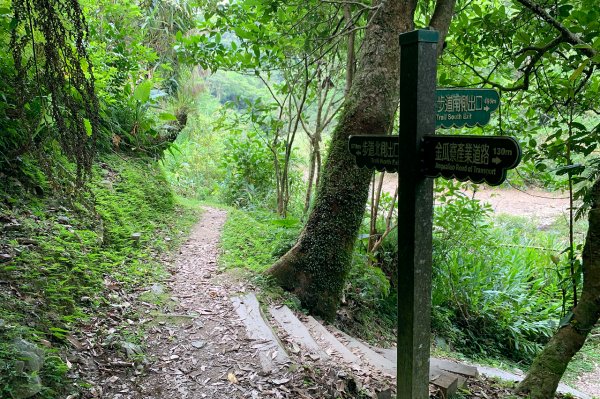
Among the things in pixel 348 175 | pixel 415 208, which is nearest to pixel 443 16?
pixel 348 175

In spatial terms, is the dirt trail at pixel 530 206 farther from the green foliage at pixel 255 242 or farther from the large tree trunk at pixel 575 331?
the large tree trunk at pixel 575 331

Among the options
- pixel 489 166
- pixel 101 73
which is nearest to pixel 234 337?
pixel 489 166

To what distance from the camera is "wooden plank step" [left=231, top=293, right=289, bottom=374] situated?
3213mm

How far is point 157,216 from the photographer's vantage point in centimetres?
670

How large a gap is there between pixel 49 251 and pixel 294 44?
4.09 m

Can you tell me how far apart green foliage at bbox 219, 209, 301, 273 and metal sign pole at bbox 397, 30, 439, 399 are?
2924mm

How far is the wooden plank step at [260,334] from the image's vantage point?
321 centimetres

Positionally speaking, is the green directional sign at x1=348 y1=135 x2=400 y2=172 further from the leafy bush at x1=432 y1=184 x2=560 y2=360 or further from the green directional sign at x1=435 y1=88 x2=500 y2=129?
the leafy bush at x1=432 y1=184 x2=560 y2=360

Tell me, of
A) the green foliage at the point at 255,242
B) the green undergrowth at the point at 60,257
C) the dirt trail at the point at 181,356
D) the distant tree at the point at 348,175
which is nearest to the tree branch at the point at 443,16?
the distant tree at the point at 348,175

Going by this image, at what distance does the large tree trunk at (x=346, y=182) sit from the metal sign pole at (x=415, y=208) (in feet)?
6.79

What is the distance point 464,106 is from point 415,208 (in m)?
0.65

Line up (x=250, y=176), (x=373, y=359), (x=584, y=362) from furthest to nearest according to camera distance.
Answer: (x=250, y=176), (x=584, y=362), (x=373, y=359)

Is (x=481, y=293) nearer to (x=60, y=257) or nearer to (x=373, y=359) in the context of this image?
(x=373, y=359)

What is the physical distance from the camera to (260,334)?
3.63 metres
